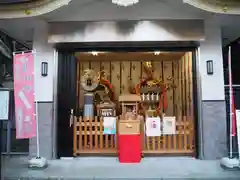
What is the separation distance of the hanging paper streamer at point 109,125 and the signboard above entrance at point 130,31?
1.94 metres

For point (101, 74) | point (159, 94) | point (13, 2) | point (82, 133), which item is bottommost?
point (82, 133)

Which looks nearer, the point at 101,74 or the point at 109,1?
the point at 109,1

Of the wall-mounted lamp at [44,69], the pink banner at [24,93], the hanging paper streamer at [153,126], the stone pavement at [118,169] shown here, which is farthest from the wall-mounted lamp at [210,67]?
the pink banner at [24,93]

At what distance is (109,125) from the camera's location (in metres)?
6.31

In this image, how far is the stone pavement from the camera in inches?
185

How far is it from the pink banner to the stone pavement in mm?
849

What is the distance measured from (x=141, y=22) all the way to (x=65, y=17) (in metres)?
1.79

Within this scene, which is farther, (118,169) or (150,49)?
(150,49)

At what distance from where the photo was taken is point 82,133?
6281mm

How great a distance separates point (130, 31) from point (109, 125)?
234 centimetres

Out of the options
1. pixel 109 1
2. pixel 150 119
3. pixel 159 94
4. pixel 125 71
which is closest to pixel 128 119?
pixel 150 119

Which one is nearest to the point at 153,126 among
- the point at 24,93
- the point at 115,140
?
the point at 115,140

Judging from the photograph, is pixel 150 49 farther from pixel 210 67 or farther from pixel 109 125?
pixel 109 125

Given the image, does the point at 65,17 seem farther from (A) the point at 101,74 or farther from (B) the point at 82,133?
(A) the point at 101,74
